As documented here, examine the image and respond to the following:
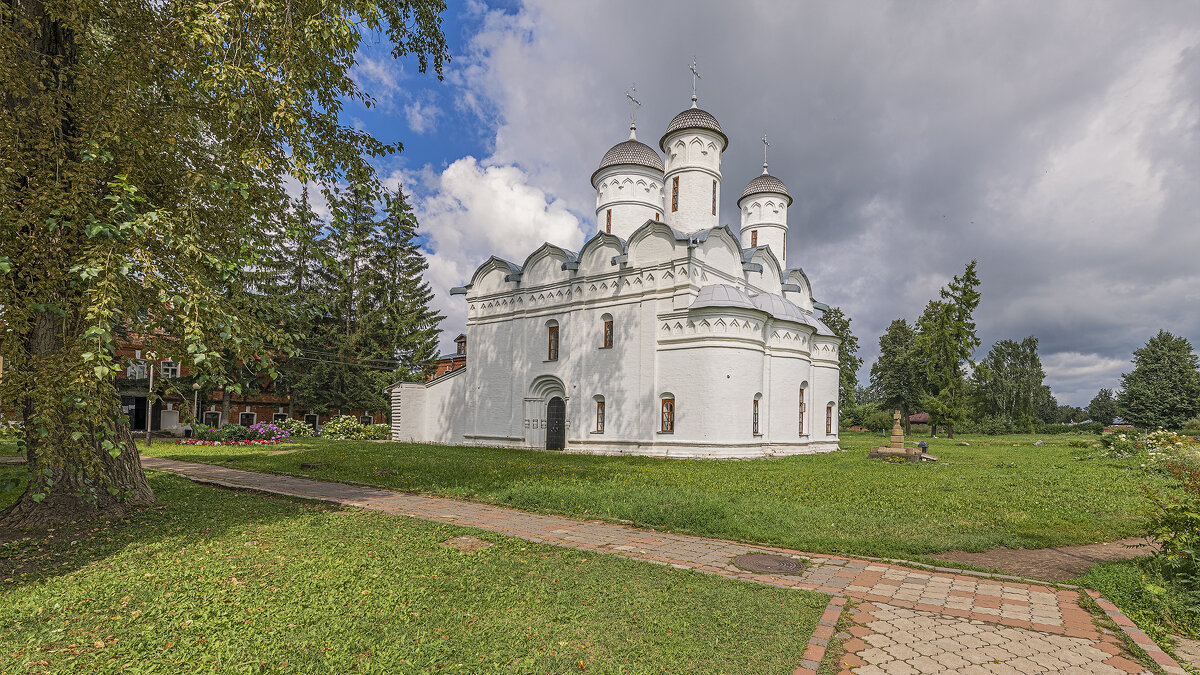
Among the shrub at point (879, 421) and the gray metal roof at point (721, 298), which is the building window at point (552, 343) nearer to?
the gray metal roof at point (721, 298)

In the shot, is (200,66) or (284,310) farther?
(284,310)

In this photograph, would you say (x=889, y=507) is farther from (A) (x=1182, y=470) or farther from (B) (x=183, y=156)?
(B) (x=183, y=156)

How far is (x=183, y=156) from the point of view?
7340mm

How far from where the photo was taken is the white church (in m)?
20.8

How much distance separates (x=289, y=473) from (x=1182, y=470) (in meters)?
15.6

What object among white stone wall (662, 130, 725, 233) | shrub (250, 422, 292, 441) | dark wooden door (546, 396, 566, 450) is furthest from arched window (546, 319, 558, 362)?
shrub (250, 422, 292, 441)

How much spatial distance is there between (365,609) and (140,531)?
4.63 m

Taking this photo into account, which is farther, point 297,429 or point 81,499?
point 297,429

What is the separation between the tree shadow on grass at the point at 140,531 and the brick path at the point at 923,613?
9.35ft

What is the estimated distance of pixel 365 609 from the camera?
15.3 feet

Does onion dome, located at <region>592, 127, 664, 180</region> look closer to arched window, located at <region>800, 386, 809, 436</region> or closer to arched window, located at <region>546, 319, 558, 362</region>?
arched window, located at <region>546, 319, 558, 362</region>

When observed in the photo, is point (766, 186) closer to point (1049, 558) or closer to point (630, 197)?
point (630, 197)

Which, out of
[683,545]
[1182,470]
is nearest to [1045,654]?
[1182,470]

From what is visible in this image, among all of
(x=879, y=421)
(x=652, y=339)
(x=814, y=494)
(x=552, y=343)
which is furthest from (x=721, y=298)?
(x=879, y=421)
